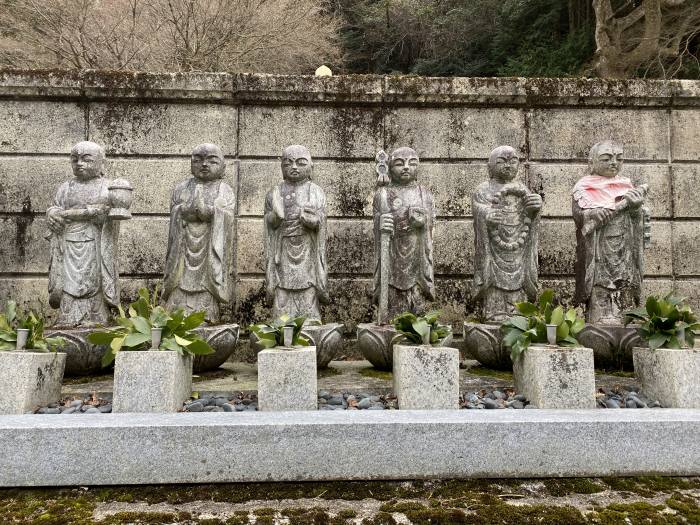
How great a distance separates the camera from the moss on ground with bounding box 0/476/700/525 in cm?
250

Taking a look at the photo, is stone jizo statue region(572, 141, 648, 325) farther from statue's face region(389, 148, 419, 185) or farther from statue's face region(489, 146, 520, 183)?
statue's face region(389, 148, 419, 185)

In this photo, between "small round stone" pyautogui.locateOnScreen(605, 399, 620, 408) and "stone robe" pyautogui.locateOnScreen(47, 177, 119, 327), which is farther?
"stone robe" pyautogui.locateOnScreen(47, 177, 119, 327)

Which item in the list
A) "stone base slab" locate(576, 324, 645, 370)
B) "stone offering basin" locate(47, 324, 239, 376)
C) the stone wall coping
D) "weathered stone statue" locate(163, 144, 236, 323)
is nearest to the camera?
"stone offering basin" locate(47, 324, 239, 376)

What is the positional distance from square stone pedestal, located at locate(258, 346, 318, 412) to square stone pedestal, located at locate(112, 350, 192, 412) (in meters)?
0.55

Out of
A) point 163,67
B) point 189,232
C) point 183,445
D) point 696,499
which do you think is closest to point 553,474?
point 696,499

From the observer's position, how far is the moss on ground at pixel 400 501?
98.5 inches

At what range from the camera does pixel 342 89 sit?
6738mm

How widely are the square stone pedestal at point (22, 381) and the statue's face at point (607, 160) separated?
5092 millimetres

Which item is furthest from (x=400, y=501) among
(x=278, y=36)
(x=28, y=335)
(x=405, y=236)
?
(x=278, y=36)

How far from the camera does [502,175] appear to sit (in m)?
5.60

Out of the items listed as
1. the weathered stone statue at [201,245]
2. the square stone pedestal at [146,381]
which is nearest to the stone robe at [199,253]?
the weathered stone statue at [201,245]

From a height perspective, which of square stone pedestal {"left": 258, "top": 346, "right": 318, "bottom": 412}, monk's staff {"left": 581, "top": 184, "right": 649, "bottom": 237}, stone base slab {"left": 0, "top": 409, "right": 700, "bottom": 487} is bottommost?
stone base slab {"left": 0, "top": 409, "right": 700, "bottom": 487}

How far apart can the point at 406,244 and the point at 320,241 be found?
815 mm

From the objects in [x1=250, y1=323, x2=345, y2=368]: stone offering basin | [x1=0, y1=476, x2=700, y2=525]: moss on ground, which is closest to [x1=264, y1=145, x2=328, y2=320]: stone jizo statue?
[x1=250, y1=323, x2=345, y2=368]: stone offering basin
